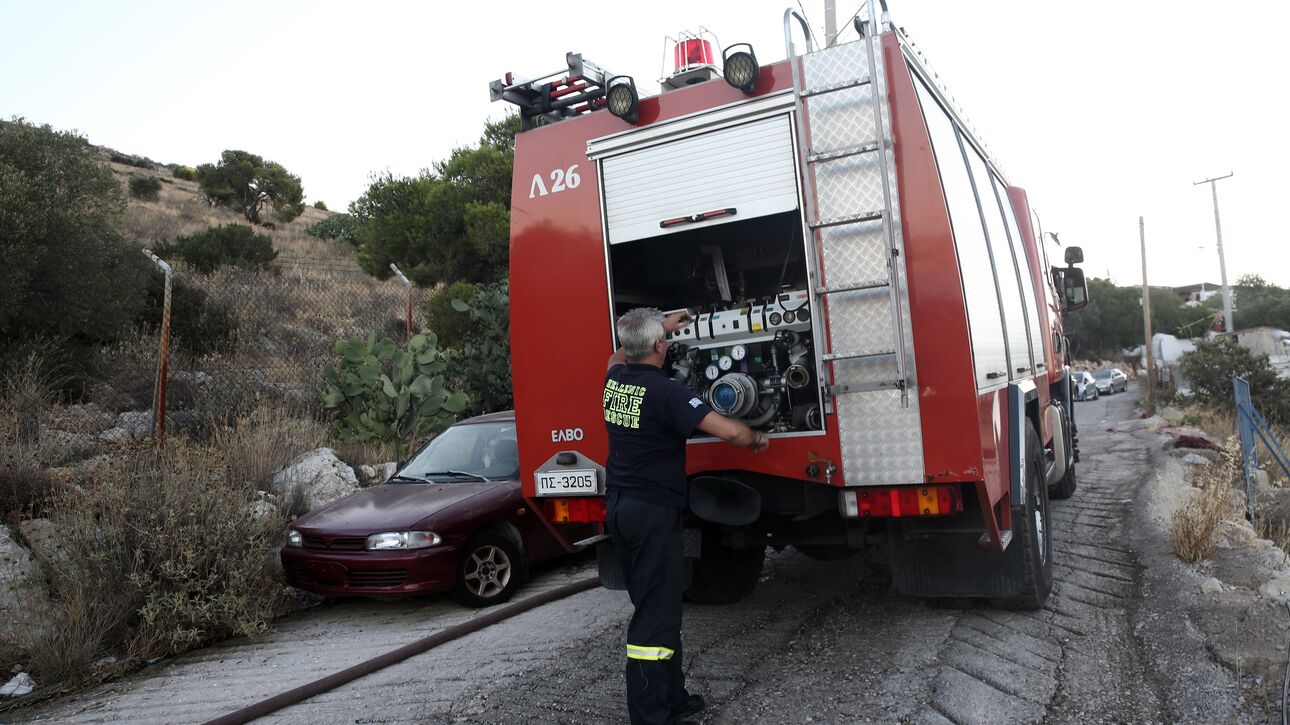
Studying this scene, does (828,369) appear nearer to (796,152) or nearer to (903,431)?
(903,431)

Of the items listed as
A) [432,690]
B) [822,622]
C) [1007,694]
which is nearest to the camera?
[1007,694]

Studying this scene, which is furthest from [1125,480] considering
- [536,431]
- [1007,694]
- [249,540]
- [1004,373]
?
[249,540]

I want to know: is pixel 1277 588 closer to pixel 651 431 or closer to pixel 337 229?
pixel 651 431

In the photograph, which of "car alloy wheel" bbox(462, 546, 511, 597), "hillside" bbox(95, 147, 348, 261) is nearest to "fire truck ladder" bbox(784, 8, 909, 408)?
"car alloy wheel" bbox(462, 546, 511, 597)

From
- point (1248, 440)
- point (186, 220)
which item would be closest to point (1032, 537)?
point (1248, 440)

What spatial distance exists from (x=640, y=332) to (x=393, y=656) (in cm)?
271

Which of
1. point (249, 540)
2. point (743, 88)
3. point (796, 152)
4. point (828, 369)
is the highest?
point (743, 88)

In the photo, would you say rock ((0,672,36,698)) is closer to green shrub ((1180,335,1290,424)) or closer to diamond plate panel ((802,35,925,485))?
diamond plate panel ((802,35,925,485))

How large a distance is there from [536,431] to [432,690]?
4.82 feet

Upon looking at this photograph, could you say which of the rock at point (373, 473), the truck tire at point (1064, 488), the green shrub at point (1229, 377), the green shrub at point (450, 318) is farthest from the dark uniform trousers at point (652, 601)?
the green shrub at point (1229, 377)

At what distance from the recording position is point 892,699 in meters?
4.04

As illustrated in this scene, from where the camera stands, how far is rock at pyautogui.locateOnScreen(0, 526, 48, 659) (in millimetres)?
5613

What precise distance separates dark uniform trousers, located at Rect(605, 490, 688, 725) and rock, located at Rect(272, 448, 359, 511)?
5.41 meters

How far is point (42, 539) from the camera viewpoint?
6492 millimetres
